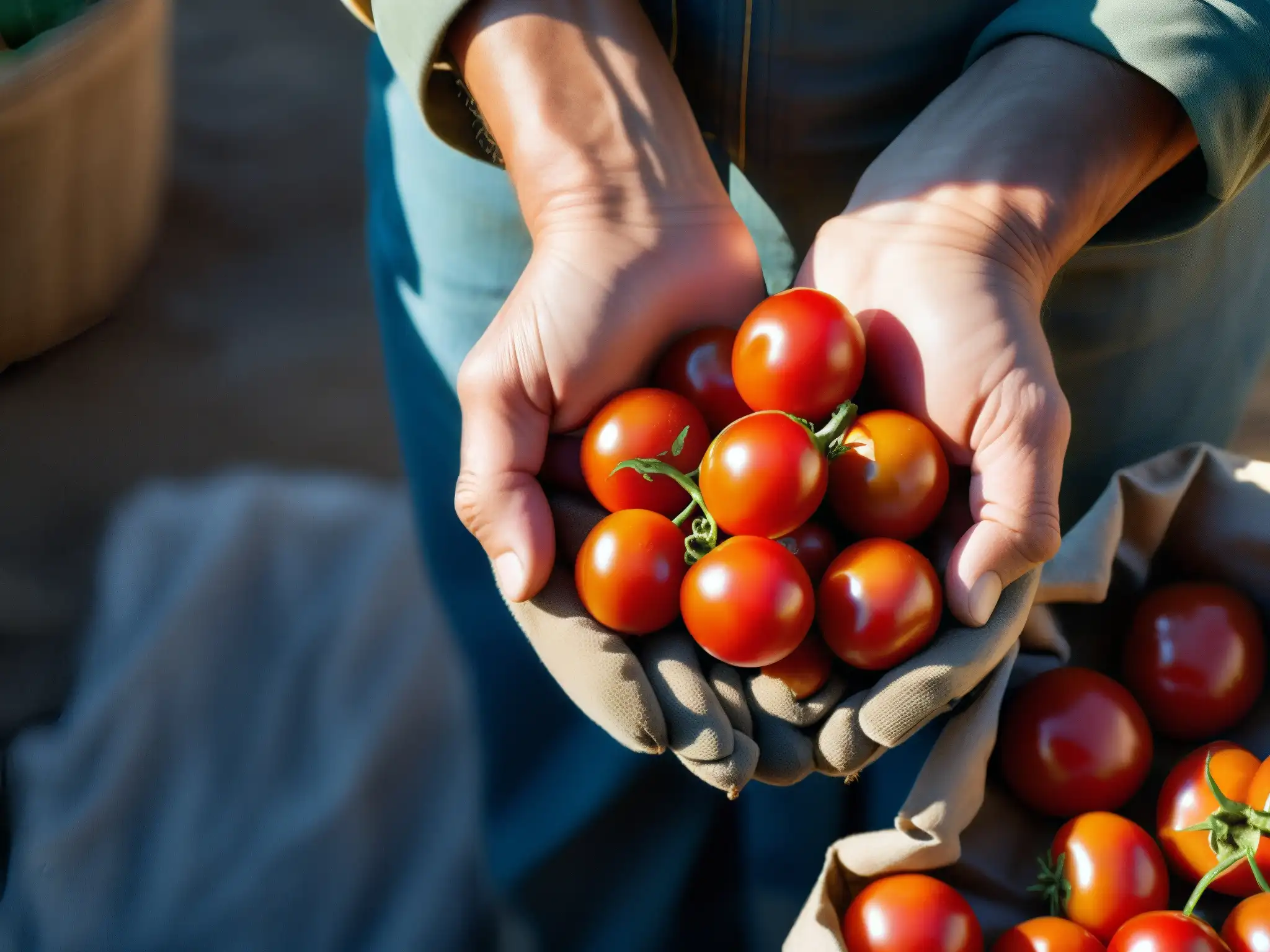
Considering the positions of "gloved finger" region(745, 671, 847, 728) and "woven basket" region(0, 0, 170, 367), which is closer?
"gloved finger" region(745, 671, 847, 728)

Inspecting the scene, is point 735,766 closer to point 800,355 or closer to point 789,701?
point 789,701

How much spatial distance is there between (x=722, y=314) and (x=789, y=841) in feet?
2.21

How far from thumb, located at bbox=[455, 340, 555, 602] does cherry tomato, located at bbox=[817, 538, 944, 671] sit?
0.76 ft

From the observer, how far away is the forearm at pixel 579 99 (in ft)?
3.71

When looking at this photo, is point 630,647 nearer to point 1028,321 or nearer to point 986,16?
point 1028,321

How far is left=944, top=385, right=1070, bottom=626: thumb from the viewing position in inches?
40.2

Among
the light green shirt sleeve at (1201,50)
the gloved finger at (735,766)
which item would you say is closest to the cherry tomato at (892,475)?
the gloved finger at (735,766)

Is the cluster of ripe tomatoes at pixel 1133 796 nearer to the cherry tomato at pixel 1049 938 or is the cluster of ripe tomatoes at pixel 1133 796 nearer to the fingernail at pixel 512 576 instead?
the cherry tomato at pixel 1049 938

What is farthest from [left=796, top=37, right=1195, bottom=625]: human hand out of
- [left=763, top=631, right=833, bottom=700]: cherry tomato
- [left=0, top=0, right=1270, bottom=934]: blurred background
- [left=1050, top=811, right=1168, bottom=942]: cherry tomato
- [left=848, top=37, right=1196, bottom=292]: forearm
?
[left=0, top=0, right=1270, bottom=934]: blurred background

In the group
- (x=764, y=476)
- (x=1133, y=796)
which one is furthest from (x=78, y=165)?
(x=1133, y=796)

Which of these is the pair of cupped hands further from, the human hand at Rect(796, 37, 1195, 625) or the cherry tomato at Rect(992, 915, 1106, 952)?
the cherry tomato at Rect(992, 915, 1106, 952)

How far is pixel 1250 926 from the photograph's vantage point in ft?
3.34

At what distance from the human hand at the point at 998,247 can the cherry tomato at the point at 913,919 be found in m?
0.22

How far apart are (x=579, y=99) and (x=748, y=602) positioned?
458 millimetres
